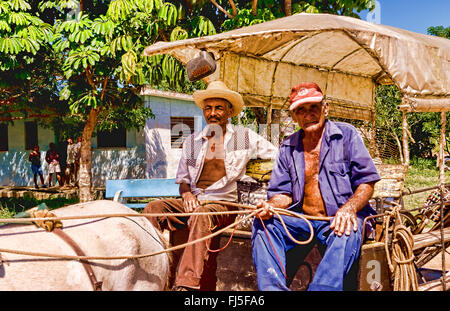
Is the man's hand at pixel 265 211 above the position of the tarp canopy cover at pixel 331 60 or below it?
below

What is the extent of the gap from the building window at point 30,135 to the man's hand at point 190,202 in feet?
40.3

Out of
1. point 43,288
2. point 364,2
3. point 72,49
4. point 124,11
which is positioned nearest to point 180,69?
point 124,11

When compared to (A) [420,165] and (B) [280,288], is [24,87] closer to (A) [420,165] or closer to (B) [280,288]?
(B) [280,288]

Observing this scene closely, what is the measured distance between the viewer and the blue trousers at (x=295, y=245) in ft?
7.14

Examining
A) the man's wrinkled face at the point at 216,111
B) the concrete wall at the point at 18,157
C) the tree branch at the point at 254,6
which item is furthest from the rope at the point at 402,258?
the concrete wall at the point at 18,157

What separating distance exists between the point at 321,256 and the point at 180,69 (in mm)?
4328

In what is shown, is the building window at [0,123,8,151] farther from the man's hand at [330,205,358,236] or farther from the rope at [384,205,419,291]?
the rope at [384,205,419,291]

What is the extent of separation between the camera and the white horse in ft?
6.01

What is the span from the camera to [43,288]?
1832 mm

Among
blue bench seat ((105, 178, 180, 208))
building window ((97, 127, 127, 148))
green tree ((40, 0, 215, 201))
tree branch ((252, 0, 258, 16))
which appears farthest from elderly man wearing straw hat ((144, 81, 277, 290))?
building window ((97, 127, 127, 148))

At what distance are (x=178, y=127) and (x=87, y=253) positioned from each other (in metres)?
12.0

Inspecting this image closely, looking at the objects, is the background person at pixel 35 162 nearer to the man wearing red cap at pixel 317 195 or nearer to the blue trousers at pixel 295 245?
the man wearing red cap at pixel 317 195

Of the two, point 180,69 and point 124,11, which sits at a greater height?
point 124,11

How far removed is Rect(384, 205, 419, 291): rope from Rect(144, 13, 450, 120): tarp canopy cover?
113cm
